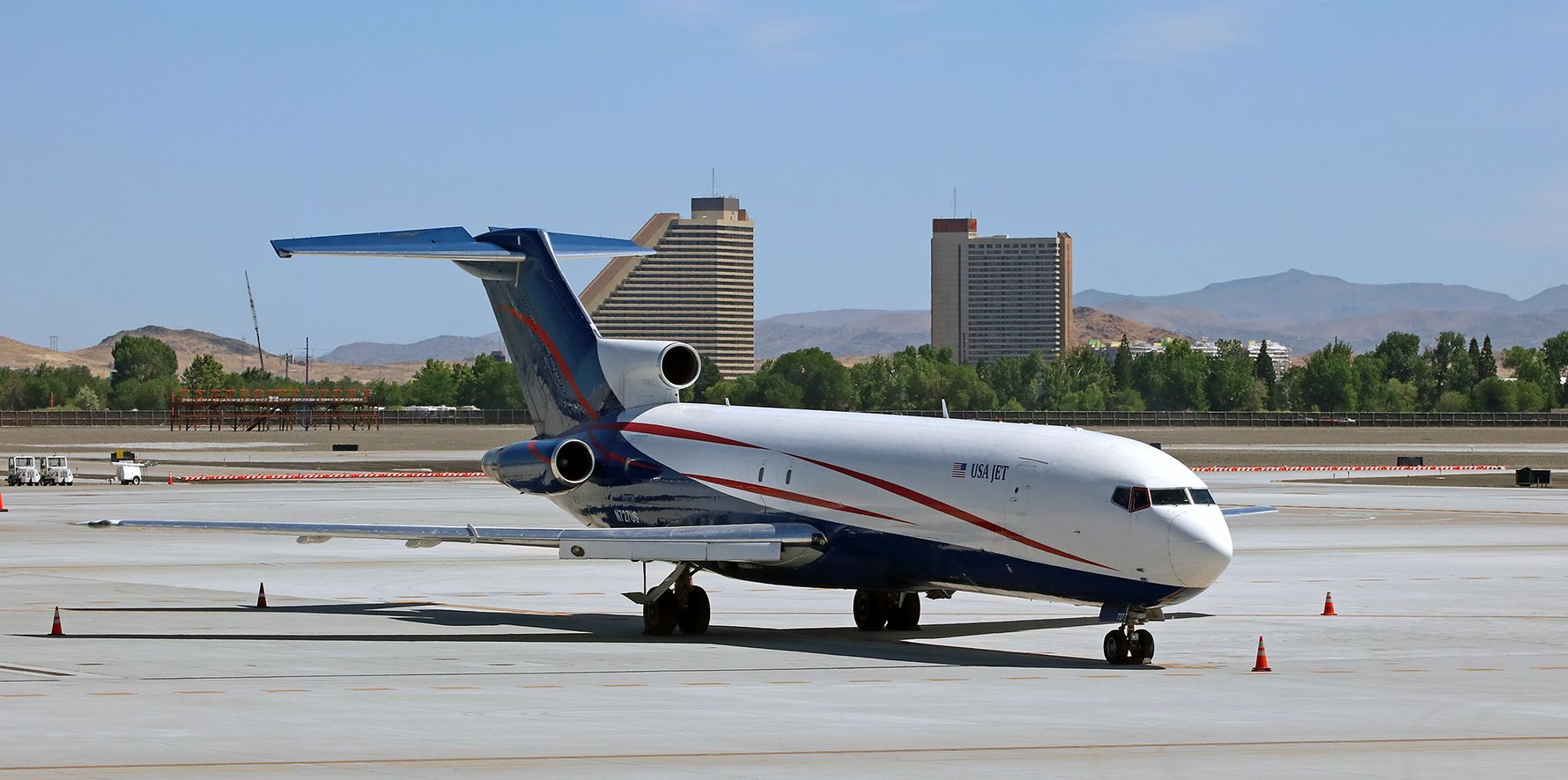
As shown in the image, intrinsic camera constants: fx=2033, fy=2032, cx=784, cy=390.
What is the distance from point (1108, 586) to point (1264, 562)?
19.1 meters

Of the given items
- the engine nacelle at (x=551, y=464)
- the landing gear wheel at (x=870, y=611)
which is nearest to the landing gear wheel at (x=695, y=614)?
the landing gear wheel at (x=870, y=611)

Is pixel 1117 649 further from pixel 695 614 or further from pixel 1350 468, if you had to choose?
pixel 1350 468

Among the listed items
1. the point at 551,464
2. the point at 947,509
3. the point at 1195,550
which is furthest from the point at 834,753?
the point at 551,464

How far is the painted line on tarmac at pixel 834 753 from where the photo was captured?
1783 cm

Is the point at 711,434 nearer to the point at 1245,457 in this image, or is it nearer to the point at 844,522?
the point at 844,522

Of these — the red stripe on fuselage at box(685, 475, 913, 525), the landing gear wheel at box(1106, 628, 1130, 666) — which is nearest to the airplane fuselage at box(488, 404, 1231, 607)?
the red stripe on fuselage at box(685, 475, 913, 525)

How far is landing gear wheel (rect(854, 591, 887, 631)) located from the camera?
3200cm

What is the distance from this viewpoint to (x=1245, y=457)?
11438 cm

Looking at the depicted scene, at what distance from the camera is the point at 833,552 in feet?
101

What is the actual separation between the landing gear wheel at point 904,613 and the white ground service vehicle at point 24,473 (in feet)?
208

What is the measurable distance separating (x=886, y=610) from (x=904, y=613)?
1.00ft

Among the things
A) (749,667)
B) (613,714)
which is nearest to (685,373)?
(749,667)

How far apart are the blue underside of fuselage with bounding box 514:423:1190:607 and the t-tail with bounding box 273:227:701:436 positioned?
0.95 metres

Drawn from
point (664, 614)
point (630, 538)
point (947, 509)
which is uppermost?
point (947, 509)
